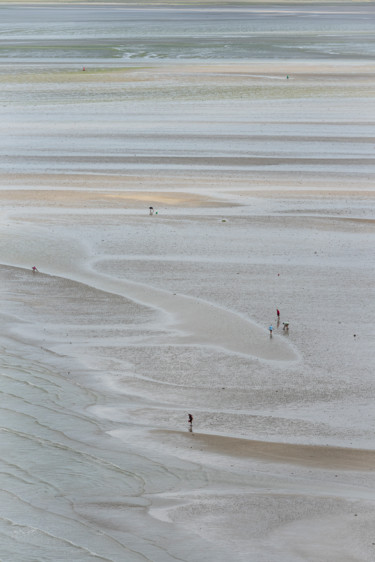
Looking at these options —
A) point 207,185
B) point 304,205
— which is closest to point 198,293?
point 304,205

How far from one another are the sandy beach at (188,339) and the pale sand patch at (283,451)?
0.04 m

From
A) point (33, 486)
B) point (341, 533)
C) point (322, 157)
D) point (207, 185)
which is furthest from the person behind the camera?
point (322, 157)

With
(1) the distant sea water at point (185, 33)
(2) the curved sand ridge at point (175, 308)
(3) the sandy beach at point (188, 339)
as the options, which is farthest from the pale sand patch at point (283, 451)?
(1) the distant sea water at point (185, 33)

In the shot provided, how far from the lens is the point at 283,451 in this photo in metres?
13.0

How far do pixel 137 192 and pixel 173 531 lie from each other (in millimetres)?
17457

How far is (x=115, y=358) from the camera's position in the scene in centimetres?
1633

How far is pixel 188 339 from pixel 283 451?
4467 mm

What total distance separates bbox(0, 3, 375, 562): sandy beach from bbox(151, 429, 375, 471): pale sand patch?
4 centimetres

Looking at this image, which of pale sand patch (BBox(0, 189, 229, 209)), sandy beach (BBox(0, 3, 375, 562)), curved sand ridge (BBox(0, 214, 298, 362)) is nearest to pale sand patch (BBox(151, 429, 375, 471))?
sandy beach (BBox(0, 3, 375, 562))

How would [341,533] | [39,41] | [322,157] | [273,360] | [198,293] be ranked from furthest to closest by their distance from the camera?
[39,41]
[322,157]
[198,293]
[273,360]
[341,533]

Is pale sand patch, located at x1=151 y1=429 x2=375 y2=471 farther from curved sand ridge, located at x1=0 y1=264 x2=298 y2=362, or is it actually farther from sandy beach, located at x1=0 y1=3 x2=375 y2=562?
→ curved sand ridge, located at x1=0 y1=264 x2=298 y2=362

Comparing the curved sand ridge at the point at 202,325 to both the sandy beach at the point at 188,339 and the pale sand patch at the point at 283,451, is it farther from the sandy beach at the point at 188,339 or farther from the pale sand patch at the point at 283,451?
the pale sand patch at the point at 283,451

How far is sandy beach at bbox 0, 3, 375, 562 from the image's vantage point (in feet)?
37.5

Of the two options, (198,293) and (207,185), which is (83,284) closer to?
(198,293)
